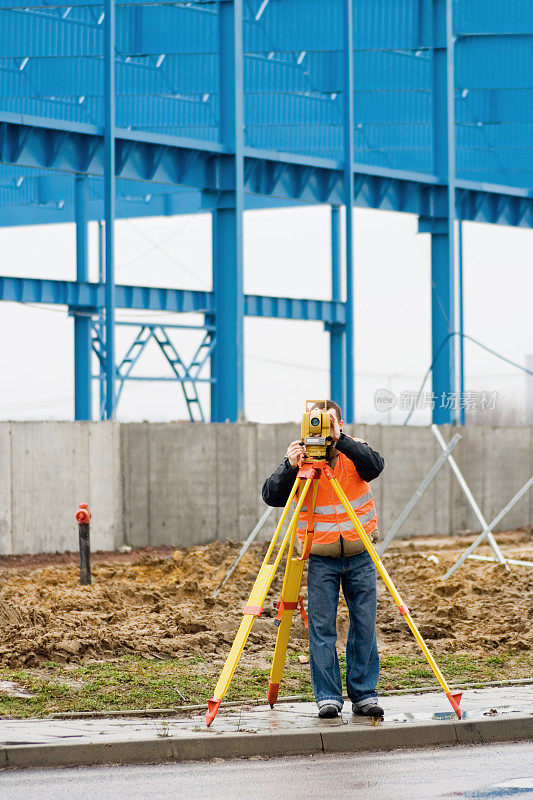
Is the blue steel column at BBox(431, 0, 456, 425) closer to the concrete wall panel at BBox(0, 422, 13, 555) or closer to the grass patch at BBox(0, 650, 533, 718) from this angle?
the concrete wall panel at BBox(0, 422, 13, 555)

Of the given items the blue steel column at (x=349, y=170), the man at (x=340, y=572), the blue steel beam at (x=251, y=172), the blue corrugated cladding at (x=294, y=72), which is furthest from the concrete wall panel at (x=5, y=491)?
the man at (x=340, y=572)

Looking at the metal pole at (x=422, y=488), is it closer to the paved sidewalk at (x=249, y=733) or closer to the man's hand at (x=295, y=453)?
the paved sidewalk at (x=249, y=733)

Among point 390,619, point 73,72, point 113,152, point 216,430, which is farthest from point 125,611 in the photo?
point 73,72

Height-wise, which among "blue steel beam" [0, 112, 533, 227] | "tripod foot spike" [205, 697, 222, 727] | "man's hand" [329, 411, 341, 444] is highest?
"blue steel beam" [0, 112, 533, 227]

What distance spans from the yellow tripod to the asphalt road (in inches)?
21.6

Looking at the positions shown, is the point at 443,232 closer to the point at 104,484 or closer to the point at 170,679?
the point at 104,484

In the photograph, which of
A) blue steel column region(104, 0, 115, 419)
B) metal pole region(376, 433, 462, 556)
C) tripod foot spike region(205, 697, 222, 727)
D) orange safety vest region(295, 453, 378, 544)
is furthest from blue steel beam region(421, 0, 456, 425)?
tripod foot spike region(205, 697, 222, 727)

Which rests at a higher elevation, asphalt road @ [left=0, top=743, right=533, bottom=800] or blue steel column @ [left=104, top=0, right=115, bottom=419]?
blue steel column @ [left=104, top=0, right=115, bottom=419]

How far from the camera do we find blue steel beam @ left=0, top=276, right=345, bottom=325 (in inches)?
1271

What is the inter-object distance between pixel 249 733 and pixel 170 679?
6.41 feet

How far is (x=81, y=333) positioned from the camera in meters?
→ 35.6

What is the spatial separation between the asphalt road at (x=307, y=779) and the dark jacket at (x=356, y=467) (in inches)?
64.3

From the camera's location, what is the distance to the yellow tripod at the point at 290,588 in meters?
7.71

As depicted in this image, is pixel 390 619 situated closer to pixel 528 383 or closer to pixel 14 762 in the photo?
pixel 14 762
